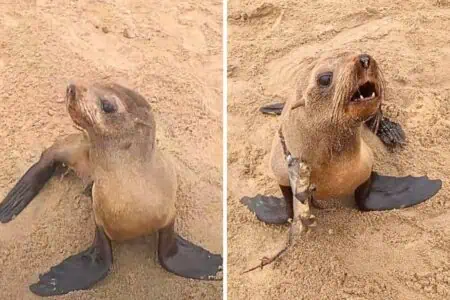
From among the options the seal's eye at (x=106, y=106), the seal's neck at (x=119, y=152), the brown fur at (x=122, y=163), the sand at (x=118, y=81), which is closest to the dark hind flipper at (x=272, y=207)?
the sand at (x=118, y=81)

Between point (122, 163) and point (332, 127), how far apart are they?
540 millimetres

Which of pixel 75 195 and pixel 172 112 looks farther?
pixel 172 112

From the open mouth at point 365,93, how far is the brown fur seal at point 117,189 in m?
0.53

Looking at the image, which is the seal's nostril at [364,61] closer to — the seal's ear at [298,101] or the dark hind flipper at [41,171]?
the seal's ear at [298,101]

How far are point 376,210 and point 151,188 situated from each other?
0.68 m

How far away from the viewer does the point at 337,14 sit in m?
2.97

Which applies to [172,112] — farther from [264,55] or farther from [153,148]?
[264,55]

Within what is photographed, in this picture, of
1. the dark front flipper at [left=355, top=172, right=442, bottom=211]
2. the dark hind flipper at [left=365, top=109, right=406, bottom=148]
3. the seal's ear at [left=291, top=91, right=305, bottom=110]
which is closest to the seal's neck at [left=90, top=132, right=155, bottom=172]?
the seal's ear at [left=291, top=91, right=305, bottom=110]

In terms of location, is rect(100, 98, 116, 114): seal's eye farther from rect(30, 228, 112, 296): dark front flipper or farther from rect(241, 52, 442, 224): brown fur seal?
rect(241, 52, 442, 224): brown fur seal

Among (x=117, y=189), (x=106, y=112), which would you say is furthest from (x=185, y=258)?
(x=106, y=112)

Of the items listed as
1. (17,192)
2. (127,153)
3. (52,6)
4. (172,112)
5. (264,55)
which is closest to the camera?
(127,153)

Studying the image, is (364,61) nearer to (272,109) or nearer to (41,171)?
(272,109)

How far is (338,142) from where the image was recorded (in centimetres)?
210

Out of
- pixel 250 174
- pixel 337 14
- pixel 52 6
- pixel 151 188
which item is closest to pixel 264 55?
pixel 337 14
